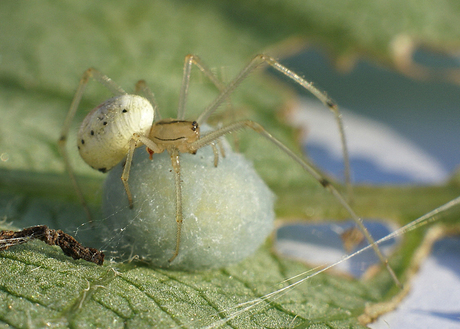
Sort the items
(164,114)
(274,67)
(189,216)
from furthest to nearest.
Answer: (164,114) → (274,67) → (189,216)

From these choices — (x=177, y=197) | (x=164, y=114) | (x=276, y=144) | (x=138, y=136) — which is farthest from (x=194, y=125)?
(x=164, y=114)

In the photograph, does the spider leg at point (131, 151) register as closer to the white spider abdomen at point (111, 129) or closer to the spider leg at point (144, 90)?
the white spider abdomen at point (111, 129)

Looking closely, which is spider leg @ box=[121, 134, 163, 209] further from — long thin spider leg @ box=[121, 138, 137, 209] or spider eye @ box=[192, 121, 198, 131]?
spider eye @ box=[192, 121, 198, 131]

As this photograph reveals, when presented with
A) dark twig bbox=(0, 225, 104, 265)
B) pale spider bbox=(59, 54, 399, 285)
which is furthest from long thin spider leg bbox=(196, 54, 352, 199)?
dark twig bbox=(0, 225, 104, 265)

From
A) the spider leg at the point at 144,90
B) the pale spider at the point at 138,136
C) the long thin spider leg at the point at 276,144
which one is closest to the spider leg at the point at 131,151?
the pale spider at the point at 138,136

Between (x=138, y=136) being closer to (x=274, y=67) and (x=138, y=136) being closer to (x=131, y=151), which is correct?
(x=131, y=151)

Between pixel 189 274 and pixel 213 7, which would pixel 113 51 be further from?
pixel 189 274
